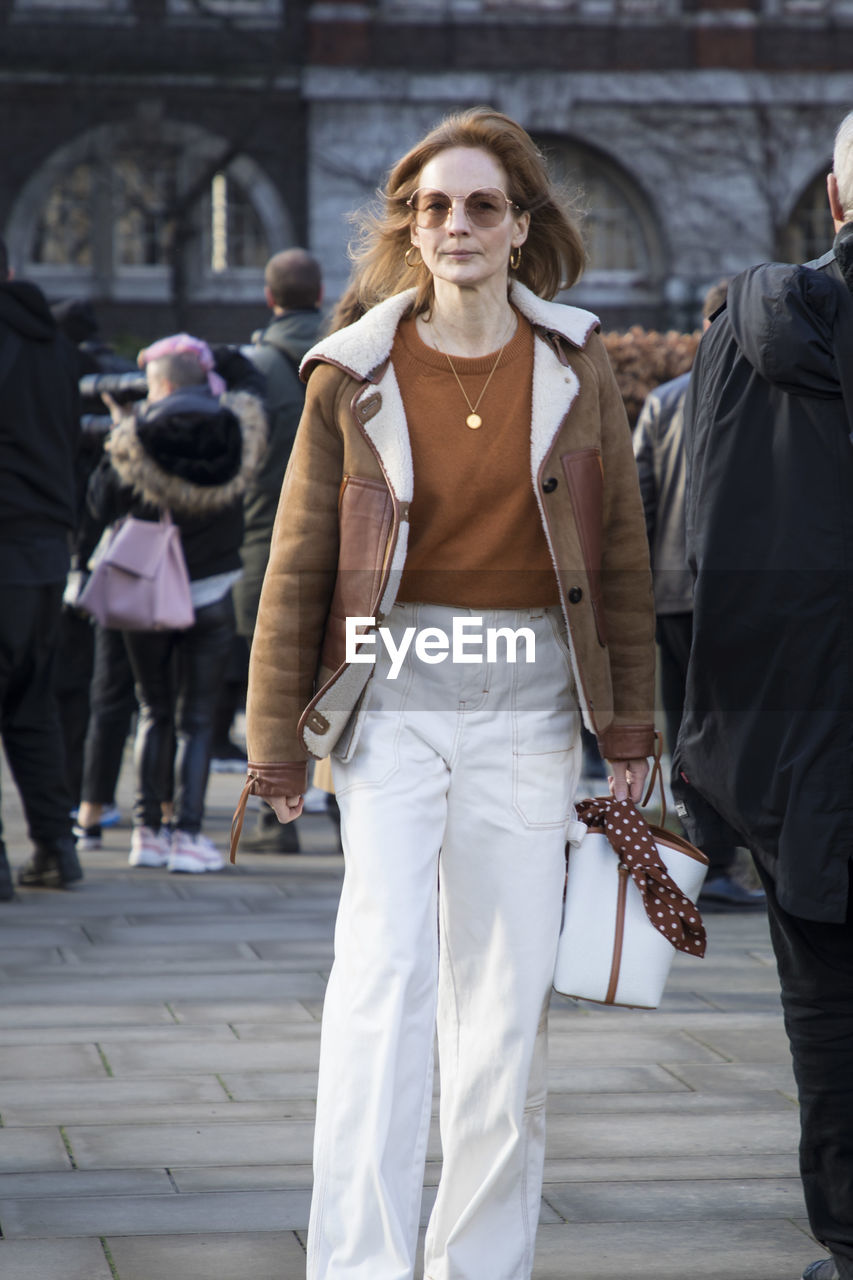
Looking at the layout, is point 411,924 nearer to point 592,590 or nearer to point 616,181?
point 592,590

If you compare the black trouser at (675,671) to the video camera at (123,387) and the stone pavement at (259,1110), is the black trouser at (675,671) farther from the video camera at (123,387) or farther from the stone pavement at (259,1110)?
the video camera at (123,387)

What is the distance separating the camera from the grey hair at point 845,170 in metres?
3.03

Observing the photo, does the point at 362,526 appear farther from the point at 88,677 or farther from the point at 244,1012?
the point at 88,677

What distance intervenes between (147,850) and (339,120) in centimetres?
2534

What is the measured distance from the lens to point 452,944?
3.06m

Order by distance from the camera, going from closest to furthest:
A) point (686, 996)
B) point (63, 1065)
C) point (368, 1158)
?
1. point (368, 1158)
2. point (63, 1065)
3. point (686, 996)

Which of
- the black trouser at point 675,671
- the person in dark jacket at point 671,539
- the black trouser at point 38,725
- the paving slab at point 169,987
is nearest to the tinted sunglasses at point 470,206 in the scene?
the paving slab at point 169,987

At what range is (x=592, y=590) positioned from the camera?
3043 mm

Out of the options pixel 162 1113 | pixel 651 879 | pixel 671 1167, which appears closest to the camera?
pixel 651 879

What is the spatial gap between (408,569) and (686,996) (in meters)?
2.76

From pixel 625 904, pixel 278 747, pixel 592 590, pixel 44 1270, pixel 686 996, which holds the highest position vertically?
pixel 592 590

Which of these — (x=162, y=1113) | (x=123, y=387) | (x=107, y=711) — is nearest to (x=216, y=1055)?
(x=162, y=1113)

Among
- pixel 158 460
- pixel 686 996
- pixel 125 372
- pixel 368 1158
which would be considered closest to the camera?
pixel 368 1158

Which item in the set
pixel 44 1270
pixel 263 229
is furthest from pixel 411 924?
pixel 263 229
